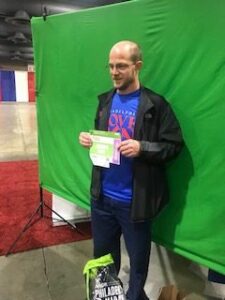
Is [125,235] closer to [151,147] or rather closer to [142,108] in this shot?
[151,147]

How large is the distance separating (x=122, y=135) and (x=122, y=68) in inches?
12.3

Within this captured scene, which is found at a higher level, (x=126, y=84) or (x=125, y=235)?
(x=126, y=84)

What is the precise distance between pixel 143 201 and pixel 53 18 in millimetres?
1436

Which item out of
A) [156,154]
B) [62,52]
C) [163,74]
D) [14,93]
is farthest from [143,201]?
[14,93]

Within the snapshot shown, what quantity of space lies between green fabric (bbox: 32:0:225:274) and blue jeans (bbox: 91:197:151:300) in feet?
0.68

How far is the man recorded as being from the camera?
138cm

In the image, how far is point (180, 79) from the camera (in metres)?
1.50

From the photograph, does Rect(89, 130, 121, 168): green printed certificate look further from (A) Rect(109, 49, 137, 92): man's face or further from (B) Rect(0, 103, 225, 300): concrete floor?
(B) Rect(0, 103, 225, 300): concrete floor

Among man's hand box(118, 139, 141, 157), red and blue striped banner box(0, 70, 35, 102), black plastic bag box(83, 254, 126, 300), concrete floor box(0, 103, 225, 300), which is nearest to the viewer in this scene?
man's hand box(118, 139, 141, 157)

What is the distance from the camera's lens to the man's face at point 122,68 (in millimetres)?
1356

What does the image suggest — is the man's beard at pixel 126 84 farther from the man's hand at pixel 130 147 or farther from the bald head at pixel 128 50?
the man's hand at pixel 130 147

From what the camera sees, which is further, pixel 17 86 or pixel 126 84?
pixel 17 86

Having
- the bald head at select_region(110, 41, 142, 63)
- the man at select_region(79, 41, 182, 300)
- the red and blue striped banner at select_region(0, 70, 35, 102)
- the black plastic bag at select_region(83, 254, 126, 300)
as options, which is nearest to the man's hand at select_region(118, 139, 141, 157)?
the man at select_region(79, 41, 182, 300)

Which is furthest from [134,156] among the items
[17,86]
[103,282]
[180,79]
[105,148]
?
[17,86]
